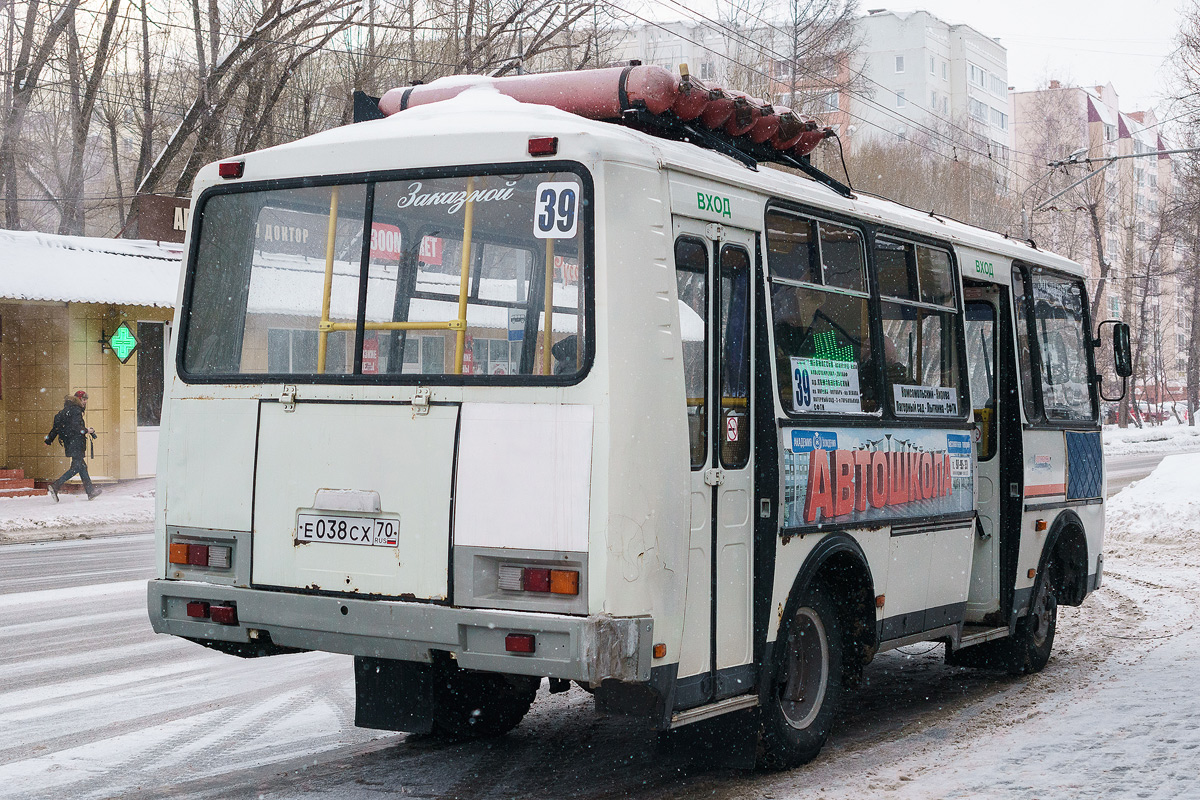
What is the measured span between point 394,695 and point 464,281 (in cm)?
198

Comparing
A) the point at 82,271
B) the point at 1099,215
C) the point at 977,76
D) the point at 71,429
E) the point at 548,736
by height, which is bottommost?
the point at 548,736

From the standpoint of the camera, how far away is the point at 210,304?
20.3ft

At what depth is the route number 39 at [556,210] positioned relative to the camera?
5.28 meters

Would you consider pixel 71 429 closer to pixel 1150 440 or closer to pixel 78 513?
pixel 78 513

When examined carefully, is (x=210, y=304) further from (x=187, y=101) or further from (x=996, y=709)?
(x=187, y=101)

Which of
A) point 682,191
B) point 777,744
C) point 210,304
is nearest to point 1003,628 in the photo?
point 777,744

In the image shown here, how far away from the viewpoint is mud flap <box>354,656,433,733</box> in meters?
6.14

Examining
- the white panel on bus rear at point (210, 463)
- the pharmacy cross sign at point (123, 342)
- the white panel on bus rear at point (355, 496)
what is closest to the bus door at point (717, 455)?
the white panel on bus rear at point (355, 496)

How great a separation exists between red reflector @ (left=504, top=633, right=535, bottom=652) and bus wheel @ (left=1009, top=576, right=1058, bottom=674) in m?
5.06

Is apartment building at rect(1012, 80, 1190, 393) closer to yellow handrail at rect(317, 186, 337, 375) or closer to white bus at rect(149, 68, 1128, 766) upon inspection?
white bus at rect(149, 68, 1128, 766)

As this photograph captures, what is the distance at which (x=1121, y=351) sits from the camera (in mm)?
9867

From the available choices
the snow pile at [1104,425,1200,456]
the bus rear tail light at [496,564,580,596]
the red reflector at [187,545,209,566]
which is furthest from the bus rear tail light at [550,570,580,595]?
the snow pile at [1104,425,1200,456]

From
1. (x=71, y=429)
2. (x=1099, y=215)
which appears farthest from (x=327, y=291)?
(x=1099, y=215)

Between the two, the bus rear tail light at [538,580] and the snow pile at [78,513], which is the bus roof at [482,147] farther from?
the snow pile at [78,513]
